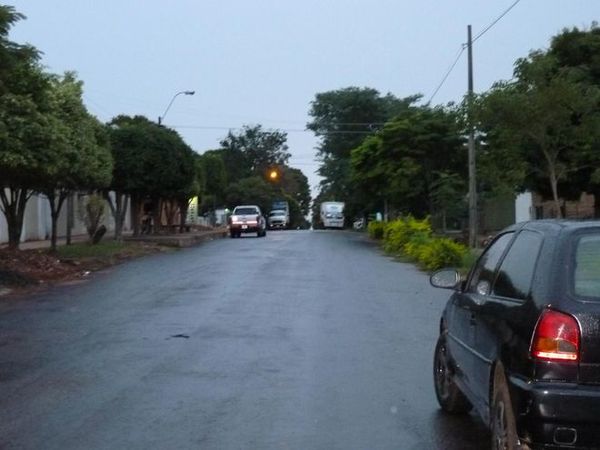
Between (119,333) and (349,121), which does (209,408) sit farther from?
(349,121)

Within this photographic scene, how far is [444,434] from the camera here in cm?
859

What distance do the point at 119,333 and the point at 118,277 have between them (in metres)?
10.9

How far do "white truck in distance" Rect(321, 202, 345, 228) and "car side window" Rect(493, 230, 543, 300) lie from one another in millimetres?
74431

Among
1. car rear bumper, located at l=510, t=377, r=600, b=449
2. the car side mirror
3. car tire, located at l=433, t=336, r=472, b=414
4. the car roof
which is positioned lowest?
car tire, located at l=433, t=336, r=472, b=414

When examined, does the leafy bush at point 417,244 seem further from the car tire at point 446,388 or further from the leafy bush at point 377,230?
the car tire at point 446,388

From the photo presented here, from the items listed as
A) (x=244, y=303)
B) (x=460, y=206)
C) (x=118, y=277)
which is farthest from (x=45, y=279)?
(x=460, y=206)

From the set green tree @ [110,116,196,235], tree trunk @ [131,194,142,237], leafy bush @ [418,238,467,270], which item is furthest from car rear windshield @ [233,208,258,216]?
leafy bush @ [418,238,467,270]

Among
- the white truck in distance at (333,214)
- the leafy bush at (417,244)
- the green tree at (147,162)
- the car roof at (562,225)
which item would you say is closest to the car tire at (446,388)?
the car roof at (562,225)

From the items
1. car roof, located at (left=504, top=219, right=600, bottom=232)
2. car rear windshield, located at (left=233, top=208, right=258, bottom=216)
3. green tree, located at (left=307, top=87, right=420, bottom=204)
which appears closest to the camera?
car roof, located at (left=504, top=219, right=600, bottom=232)

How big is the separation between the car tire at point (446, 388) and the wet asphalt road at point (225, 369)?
0.11m

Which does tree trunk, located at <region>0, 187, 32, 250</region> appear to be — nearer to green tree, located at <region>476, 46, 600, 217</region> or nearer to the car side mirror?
green tree, located at <region>476, 46, 600, 217</region>

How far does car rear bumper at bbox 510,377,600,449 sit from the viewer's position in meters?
6.07

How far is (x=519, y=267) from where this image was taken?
23.0 ft

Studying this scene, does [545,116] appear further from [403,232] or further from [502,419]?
[502,419]
